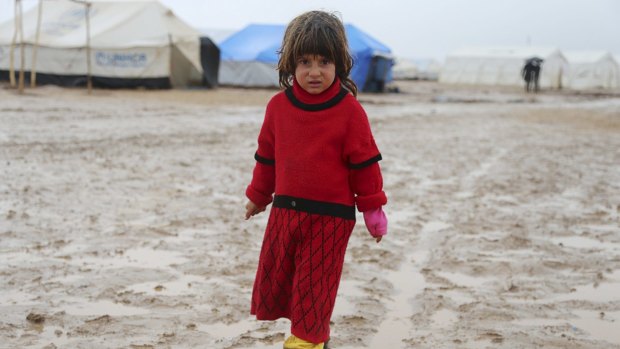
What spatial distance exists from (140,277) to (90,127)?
683 cm

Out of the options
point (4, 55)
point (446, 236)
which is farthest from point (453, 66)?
point (446, 236)

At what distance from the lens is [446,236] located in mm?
4844

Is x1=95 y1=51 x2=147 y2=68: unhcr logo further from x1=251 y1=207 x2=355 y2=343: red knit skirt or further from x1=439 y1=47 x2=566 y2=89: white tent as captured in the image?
x1=439 y1=47 x2=566 y2=89: white tent

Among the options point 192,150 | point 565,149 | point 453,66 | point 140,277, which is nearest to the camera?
point 140,277

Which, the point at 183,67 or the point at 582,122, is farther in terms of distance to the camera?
the point at 183,67

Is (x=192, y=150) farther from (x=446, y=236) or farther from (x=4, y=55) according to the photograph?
(x=4, y=55)

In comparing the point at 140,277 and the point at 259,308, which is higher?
the point at 259,308

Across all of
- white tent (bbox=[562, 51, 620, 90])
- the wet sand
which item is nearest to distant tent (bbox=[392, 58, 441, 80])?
white tent (bbox=[562, 51, 620, 90])

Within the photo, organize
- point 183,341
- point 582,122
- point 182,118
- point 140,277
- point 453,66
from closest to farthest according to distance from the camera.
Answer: point 183,341, point 140,277, point 182,118, point 582,122, point 453,66

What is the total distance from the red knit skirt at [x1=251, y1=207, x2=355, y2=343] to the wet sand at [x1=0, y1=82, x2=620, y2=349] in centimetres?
60

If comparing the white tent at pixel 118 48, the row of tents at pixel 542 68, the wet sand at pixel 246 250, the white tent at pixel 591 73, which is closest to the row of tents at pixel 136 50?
the white tent at pixel 118 48

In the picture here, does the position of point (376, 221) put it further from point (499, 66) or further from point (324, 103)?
point (499, 66)

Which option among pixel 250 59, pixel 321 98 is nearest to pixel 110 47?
pixel 250 59

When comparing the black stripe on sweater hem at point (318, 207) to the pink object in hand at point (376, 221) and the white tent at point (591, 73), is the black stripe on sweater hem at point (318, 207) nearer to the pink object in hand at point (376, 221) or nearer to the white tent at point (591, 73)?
the pink object in hand at point (376, 221)
